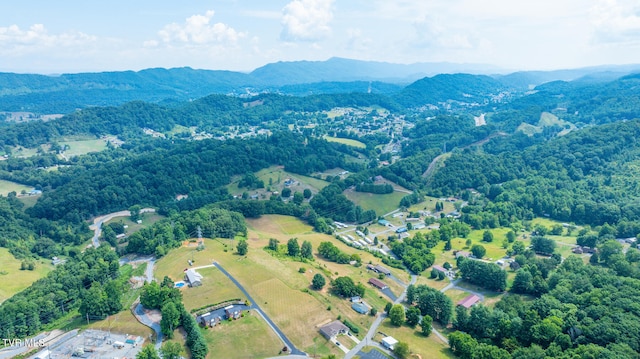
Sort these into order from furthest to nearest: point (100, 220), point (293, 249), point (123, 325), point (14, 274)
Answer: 1. point (100, 220)
2. point (14, 274)
3. point (293, 249)
4. point (123, 325)

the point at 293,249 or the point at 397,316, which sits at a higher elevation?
the point at 293,249

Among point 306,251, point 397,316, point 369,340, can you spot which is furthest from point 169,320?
point 306,251

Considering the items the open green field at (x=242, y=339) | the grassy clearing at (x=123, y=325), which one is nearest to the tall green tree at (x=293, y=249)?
the open green field at (x=242, y=339)

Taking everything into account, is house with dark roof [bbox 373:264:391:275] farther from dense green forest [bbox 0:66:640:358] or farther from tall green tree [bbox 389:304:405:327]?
tall green tree [bbox 389:304:405:327]

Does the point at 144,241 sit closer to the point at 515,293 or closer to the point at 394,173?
the point at 515,293

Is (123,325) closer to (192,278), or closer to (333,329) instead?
(192,278)

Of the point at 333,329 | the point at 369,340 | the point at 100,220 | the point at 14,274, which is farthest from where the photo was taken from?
the point at 100,220

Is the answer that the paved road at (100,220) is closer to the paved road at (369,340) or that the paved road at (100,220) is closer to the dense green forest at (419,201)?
the dense green forest at (419,201)
